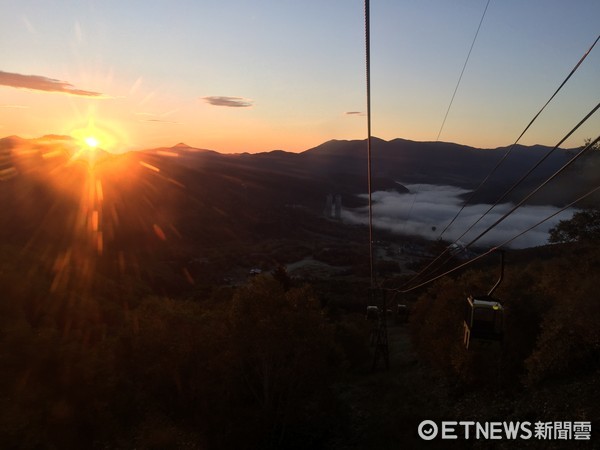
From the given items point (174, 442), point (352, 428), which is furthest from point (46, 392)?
point (352, 428)

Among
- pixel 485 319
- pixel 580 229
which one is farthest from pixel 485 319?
pixel 580 229

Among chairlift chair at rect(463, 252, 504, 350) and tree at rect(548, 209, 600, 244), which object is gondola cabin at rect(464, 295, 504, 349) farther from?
tree at rect(548, 209, 600, 244)

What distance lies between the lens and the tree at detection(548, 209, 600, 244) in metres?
42.1

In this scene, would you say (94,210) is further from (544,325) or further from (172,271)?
(544,325)

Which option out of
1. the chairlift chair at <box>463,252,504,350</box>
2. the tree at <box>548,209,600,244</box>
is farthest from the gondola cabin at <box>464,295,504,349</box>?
the tree at <box>548,209,600,244</box>

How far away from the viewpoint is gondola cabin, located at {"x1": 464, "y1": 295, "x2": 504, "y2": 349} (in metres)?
14.6

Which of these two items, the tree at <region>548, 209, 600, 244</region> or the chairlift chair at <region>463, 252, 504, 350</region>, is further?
the tree at <region>548, 209, 600, 244</region>

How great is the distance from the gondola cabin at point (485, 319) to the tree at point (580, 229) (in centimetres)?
3230

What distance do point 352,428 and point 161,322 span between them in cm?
1498

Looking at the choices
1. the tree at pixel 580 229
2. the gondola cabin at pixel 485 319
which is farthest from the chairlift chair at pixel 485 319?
the tree at pixel 580 229

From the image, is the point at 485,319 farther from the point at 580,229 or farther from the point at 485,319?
the point at 580,229

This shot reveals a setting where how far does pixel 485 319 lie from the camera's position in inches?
580

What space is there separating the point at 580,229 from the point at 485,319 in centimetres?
3428

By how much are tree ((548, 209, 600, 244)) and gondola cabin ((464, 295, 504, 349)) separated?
1271 inches
